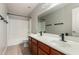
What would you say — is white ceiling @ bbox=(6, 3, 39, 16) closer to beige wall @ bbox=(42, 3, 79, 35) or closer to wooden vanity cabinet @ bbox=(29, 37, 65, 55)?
beige wall @ bbox=(42, 3, 79, 35)

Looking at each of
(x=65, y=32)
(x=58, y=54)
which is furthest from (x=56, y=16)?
(x=58, y=54)

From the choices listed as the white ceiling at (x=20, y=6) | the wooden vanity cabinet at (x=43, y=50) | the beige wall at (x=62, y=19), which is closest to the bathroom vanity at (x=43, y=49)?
the wooden vanity cabinet at (x=43, y=50)

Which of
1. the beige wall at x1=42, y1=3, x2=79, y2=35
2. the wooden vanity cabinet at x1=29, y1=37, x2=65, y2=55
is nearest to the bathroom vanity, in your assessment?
the wooden vanity cabinet at x1=29, y1=37, x2=65, y2=55

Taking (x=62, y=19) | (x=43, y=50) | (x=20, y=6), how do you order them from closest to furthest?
(x=43, y=50) < (x=62, y=19) < (x=20, y=6)

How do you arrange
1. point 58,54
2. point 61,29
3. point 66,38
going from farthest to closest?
1. point 61,29
2. point 66,38
3. point 58,54

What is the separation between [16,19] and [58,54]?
3.91 m

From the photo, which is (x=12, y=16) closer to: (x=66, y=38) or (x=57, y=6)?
(x=57, y=6)

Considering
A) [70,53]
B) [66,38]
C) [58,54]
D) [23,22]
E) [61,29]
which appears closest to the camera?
[70,53]

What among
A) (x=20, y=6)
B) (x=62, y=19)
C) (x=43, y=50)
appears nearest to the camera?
(x=43, y=50)

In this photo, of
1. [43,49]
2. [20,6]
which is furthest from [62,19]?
[20,6]

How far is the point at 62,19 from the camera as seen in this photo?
1.82 m

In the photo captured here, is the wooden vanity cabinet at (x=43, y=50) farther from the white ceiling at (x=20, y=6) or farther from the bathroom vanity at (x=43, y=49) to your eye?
the white ceiling at (x=20, y=6)

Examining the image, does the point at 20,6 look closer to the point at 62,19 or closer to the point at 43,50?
the point at 62,19

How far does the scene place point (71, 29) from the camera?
61.6 inches
